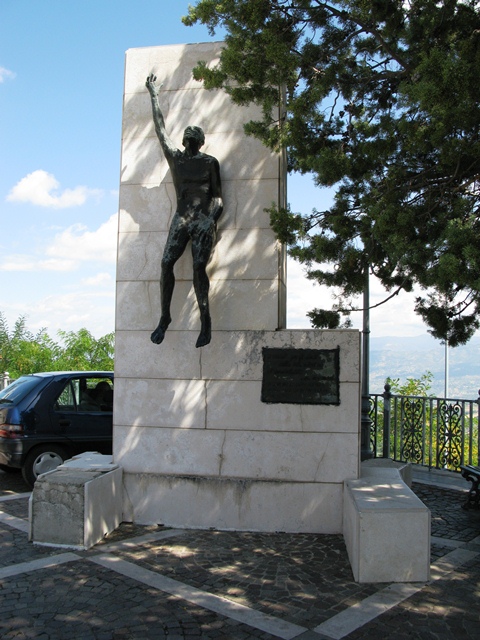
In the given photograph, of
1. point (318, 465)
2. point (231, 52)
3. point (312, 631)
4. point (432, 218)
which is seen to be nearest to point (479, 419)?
point (318, 465)

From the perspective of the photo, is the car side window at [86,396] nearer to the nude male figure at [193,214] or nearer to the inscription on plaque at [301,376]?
the nude male figure at [193,214]

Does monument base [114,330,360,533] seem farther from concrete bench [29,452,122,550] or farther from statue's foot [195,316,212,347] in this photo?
concrete bench [29,452,122,550]

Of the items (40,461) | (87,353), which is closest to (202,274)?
(40,461)

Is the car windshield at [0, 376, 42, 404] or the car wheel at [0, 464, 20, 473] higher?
the car windshield at [0, 376, 42, 404]

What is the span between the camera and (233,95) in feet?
18.3

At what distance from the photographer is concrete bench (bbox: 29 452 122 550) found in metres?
5.30

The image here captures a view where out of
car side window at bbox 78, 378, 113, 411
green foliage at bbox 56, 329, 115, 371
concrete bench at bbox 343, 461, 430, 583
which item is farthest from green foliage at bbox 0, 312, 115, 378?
concrete bench at bbox 343, 461, 430, 583

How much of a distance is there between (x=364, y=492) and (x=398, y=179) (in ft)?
9.99

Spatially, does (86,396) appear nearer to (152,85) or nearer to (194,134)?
(194,134)

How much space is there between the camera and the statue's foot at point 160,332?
595 cm

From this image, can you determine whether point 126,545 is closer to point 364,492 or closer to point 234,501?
point 234,501

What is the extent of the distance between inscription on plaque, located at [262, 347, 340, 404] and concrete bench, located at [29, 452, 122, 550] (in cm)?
191

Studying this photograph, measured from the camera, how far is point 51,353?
16500 mm

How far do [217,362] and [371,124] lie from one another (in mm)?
3131
